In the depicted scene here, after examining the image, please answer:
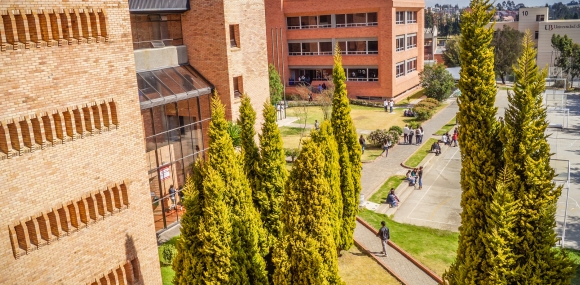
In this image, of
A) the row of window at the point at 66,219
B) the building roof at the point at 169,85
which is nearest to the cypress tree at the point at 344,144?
the building roof at the point at 169,85

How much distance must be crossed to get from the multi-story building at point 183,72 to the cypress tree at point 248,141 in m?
5.94

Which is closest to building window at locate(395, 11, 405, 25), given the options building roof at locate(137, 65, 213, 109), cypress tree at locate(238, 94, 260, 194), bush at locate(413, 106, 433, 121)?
bush at locate(413, 106, 433, 121)

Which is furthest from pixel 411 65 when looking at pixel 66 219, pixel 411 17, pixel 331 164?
pixel 66 219

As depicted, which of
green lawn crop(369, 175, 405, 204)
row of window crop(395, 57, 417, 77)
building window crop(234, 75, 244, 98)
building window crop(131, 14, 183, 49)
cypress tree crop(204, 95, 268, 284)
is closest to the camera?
cypress tree crop(204, 95, 268, 284)

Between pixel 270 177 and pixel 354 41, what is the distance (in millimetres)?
39747

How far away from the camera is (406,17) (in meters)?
56.2

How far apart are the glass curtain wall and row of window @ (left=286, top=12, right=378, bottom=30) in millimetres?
32695

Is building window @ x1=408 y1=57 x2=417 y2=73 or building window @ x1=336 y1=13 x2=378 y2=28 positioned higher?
building window @ x1=336 y1=13 x2=378 y2=28

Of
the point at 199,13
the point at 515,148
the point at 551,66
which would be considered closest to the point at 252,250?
the point at 515,148

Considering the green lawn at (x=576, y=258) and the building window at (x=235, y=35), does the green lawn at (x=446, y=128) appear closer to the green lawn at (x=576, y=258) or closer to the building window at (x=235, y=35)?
the green lawn at (x=576, y=258)

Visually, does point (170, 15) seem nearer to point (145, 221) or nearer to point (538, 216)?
point (145, 221)

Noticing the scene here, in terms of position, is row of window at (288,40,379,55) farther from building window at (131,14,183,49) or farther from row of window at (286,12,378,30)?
building window at (131,14,183,49)

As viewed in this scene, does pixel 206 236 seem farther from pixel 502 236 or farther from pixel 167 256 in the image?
pixel 167 256

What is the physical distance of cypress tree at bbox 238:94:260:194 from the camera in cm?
1716
